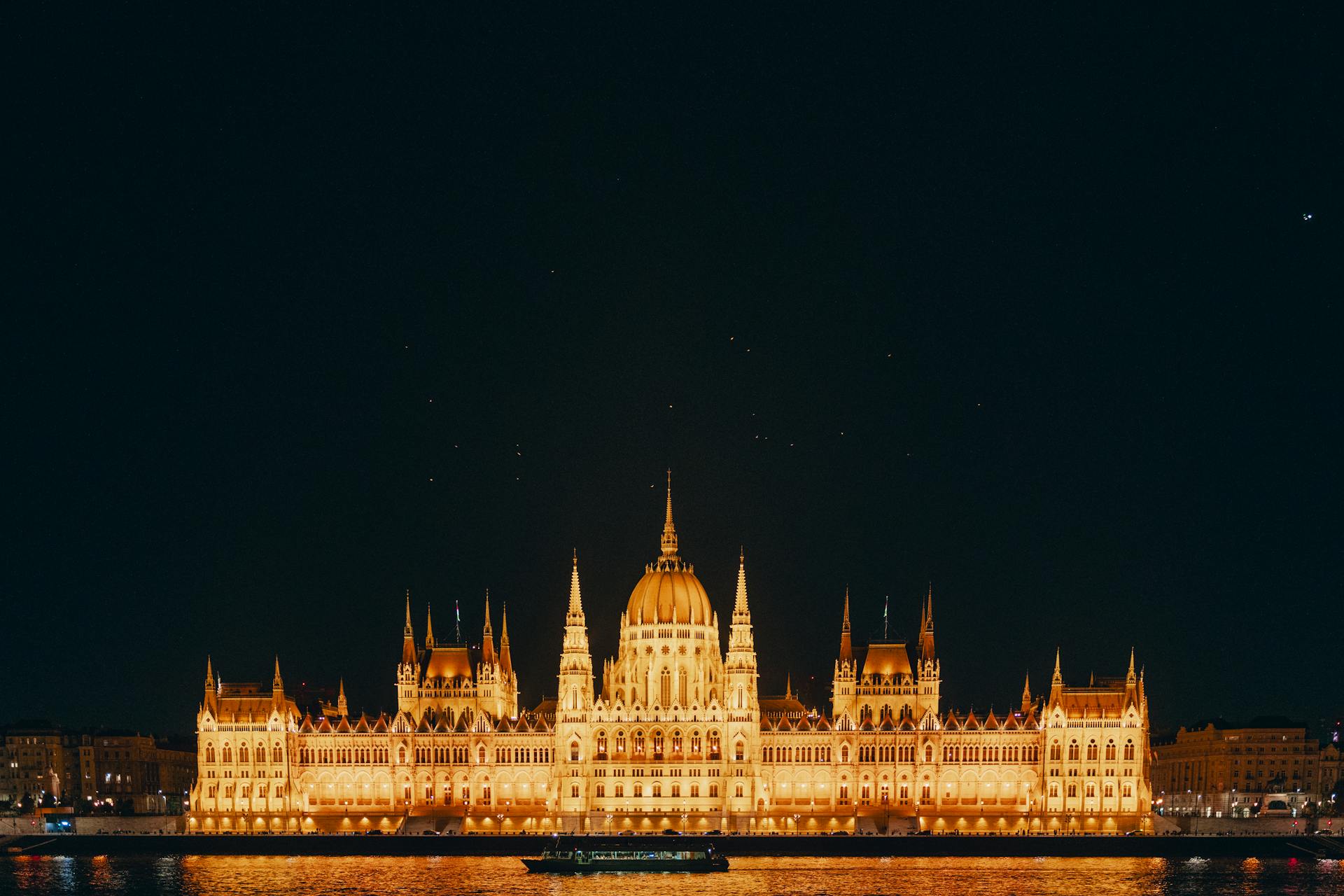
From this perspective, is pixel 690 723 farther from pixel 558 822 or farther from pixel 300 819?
pixel 300 819

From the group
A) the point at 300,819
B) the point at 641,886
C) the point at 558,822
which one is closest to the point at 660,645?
the point at 558,822

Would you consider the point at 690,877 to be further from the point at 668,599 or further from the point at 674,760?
the point at 668,599

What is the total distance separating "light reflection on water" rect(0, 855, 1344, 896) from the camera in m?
104

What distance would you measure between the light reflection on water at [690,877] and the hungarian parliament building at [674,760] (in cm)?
1068

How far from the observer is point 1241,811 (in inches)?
5881

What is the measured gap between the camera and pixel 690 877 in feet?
368

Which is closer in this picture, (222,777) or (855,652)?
→ (222,777)

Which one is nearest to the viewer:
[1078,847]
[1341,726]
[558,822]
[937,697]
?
[1078,847]

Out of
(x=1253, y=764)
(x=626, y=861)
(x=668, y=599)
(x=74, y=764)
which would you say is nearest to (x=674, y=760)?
(x=668, y=599)

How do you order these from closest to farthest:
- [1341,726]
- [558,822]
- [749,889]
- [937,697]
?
[749,889], [558,822], [937,697], [1341,726]

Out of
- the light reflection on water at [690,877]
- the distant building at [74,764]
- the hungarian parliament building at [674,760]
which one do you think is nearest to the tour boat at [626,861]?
the light reflection on water at [690,877]

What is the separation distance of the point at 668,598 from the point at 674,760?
1220 cm

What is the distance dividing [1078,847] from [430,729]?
4281 cm

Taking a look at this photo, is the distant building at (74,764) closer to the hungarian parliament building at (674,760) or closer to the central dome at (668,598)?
the hungarian parliament building at (674,760)
